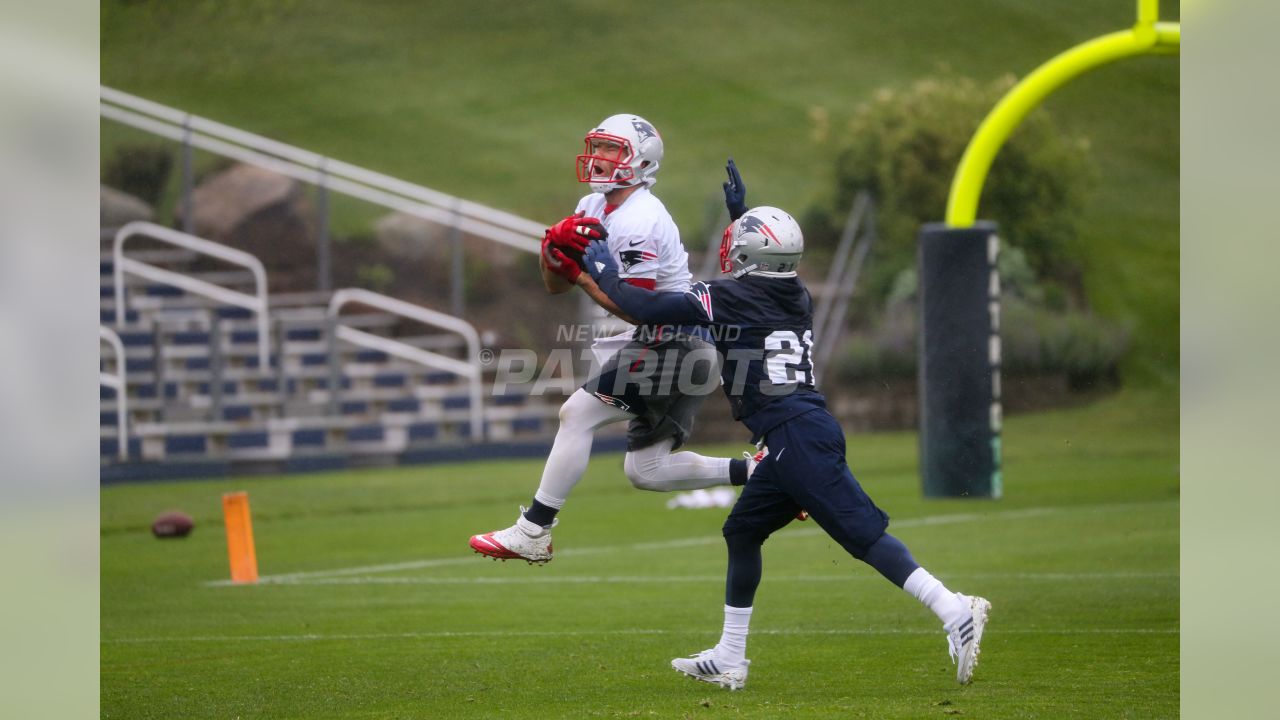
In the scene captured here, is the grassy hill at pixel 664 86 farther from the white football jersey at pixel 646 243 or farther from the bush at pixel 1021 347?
the white football jersey at pixel 646 243

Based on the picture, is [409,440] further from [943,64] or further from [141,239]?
[943,64]

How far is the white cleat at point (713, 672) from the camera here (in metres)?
5.25

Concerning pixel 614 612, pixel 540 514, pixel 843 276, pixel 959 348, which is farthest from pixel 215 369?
pixel 540 514

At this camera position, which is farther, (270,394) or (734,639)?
(270,394)

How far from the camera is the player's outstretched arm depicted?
16.9 ft

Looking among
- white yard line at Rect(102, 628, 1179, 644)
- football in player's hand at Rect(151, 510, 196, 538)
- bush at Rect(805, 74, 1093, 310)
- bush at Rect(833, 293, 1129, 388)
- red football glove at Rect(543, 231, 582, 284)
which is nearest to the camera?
red football glove at Rect(543, 231, 582, 284)

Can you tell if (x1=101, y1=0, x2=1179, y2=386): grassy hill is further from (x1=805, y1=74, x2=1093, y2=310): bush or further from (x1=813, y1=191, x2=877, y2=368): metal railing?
(x1=813, y1=191, x2=877, y2=368): metal railing

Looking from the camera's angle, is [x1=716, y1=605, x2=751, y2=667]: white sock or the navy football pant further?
[x1=716, y1=605, x2=751, y2=667]: white sock

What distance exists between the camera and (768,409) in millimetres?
5172

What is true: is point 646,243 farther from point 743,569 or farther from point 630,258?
point 743,569

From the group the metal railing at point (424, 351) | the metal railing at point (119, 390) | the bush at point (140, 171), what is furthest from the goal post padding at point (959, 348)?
the bush at point (140, 171)

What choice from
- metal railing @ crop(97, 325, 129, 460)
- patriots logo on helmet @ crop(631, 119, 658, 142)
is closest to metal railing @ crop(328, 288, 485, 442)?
metal railing @ crop(97, 325, 129, 460)

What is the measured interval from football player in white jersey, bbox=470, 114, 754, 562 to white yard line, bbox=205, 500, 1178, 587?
348cm

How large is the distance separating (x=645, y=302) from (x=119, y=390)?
1129 centimetres
